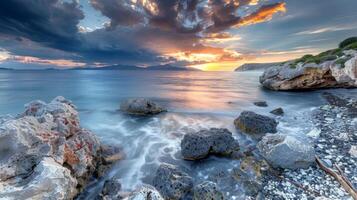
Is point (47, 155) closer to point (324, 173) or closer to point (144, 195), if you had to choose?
point (144, 195)

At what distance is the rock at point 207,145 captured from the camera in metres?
7.06

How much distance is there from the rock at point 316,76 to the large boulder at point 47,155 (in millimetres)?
20795

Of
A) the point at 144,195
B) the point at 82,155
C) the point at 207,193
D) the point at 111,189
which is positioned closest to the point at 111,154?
the point at 82,155

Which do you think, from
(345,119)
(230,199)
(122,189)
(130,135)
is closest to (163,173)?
(122,189)

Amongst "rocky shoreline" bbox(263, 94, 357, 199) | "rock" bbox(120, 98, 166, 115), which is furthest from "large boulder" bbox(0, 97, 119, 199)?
"rock" bbox(120, 98, 166, 115)

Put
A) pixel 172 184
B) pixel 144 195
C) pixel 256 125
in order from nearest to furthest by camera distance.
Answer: pixel 144 195
pixel 172 184
pixel 256 125

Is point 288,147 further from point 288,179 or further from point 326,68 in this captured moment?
point 326,68

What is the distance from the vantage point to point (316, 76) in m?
21.9

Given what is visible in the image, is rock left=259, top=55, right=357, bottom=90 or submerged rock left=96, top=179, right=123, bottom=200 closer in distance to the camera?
submerged rock left=96, top=179, right=123, bottom=200

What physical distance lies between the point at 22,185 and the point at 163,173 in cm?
320

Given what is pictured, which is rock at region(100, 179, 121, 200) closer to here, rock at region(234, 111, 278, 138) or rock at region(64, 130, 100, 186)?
rock at region(64, 130, 100, 186)

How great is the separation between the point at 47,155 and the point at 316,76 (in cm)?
2603

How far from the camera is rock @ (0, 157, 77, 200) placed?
351cm

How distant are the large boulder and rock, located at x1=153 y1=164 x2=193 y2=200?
216 centimetres
